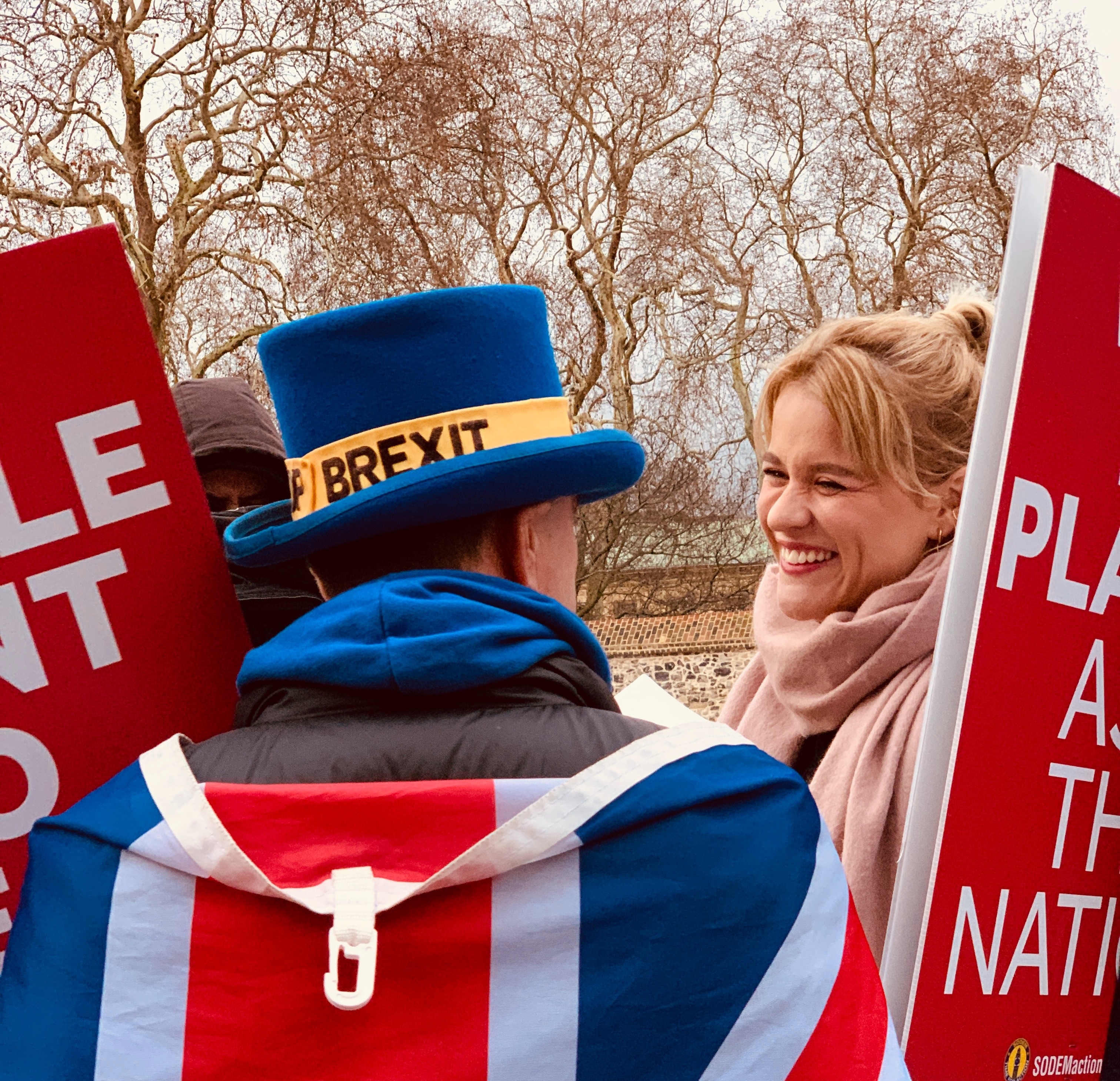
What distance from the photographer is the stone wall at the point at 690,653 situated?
1545 cm

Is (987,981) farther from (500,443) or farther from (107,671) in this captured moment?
(107,671)

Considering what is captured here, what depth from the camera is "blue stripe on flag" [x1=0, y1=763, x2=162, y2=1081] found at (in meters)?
0.94

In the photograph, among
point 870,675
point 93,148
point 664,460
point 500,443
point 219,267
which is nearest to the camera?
point 500,443

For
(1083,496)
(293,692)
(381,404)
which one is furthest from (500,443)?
(1083,496)

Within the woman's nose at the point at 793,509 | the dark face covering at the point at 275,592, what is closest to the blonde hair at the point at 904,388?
the woman's nose at the point at 793,509

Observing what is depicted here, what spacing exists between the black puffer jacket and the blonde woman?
35.9 inches

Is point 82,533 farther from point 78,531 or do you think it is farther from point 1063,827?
point 1063,827

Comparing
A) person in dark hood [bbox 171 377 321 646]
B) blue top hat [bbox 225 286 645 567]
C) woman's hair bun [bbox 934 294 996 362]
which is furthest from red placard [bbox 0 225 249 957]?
woman's hair bun [bbox 934 294 996 362]

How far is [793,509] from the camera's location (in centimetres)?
192

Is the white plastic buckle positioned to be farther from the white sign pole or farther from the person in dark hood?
the person in dark hood

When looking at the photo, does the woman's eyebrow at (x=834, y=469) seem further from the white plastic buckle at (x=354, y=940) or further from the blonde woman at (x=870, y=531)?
the white plastic buckle at (x=354, y=940)

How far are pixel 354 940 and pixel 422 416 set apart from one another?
0.49 metres

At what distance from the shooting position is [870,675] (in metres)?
1.89

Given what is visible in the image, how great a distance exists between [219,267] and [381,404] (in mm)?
11155
